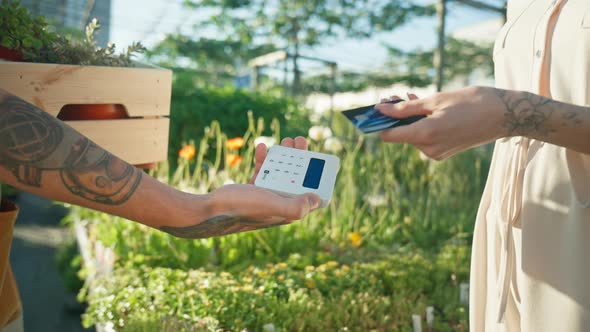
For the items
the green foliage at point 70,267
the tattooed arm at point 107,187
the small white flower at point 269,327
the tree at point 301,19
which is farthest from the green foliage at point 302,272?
the tree at point 301,19

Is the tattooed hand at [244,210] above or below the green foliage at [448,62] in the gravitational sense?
below

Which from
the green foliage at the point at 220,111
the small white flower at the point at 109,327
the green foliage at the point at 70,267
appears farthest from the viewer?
the green foliage at the point at 220,111

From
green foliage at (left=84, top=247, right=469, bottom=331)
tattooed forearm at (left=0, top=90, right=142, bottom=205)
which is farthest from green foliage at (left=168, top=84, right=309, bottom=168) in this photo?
tattooed forearm at (left=0, top=90, right=142, bottom=205)

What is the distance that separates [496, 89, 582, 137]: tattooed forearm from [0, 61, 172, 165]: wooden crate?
1.01 metres

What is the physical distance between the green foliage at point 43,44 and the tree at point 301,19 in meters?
15.9

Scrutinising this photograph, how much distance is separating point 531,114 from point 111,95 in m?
1.07

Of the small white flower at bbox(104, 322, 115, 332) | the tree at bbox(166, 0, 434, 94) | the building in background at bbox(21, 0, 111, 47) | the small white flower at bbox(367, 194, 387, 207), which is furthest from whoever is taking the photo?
A: the tree at bbox(166, 0, 434, 94)

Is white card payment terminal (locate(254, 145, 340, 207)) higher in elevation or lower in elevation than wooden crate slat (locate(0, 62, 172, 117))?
lower

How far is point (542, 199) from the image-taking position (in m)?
1.08

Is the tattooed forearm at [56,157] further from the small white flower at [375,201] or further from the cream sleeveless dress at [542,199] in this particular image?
the small white flower at [375,201]

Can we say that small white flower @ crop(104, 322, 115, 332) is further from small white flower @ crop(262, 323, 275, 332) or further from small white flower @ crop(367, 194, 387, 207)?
small white flower @ crop(367, 194, 387, 207)

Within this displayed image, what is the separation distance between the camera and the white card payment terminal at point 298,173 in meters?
1.01

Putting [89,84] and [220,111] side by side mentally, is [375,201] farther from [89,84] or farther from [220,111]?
[89,84]

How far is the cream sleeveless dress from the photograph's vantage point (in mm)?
1020
